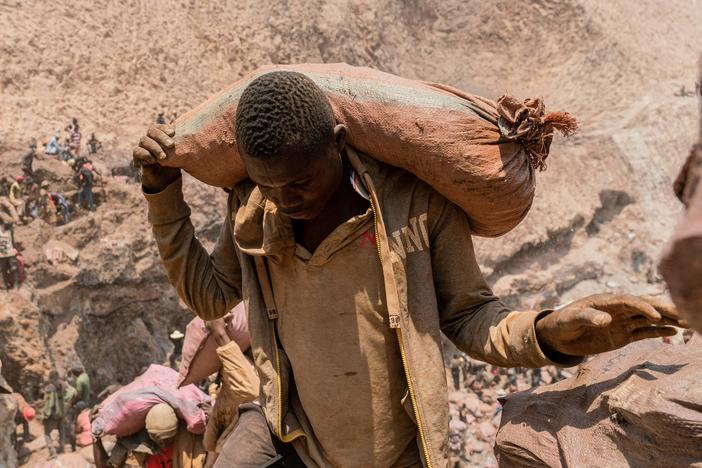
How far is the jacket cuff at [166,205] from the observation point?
6.79 feet

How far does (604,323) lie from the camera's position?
4.82 ft

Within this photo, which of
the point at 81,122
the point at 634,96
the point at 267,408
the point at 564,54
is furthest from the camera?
the point at 564,54

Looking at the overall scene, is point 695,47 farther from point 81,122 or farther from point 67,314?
point 67,314

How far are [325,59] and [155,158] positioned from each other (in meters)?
18.6

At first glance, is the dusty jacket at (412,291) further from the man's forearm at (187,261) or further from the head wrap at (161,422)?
the head wrap at (161,422)

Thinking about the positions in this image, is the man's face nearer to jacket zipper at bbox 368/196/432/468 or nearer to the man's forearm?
jacket zipper at bbox 368/196/432/468

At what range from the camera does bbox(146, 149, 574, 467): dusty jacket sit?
1.79 m

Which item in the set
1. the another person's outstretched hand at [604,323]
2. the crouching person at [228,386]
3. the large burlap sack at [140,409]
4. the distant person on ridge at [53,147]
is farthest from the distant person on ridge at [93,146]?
the another person's outstretched hand at [604,323]

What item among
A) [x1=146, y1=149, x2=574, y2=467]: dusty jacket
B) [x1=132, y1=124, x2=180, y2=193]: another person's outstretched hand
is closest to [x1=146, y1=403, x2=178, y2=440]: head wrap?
[x1=146, y1=149, x2=574, y2=467]: dusty jacket

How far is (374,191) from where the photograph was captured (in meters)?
1.79

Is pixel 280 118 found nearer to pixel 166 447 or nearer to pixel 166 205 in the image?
pixel 166 205

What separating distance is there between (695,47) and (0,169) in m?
22.6

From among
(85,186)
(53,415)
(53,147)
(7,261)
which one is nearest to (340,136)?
(53,415)

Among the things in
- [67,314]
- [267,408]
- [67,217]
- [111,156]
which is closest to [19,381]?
[67,314]
